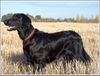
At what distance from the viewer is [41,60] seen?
27.4ft

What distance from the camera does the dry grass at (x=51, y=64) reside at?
27.6 ft

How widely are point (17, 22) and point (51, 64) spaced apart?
1.47 m

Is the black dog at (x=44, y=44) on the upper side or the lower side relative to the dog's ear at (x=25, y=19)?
lower

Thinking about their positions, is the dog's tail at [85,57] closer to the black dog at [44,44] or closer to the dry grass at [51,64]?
the black dog at [44,44]

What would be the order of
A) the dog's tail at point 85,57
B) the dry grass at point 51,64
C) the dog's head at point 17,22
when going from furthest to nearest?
the dog's tail at point 85,57 → the dry grass at point 51,64 → the dog's head at point 17,22

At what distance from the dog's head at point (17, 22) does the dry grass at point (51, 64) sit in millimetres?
539

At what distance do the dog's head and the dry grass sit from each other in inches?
21.2

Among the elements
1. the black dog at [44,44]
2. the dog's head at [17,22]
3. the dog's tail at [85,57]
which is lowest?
the dog's tail at [85,57]

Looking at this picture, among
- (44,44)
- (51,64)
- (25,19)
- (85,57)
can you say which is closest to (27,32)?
(25,19)

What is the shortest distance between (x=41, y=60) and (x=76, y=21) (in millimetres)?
1492

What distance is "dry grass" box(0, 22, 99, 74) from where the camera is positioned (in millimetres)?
8406

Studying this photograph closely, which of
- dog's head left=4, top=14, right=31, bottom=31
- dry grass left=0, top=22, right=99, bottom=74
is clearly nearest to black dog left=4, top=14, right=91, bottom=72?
dog's head left=4, top=14, right=31, bottom=31

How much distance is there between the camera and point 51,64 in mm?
8516

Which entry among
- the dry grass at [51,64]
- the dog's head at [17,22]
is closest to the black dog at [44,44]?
the dog's head at [17,22]
